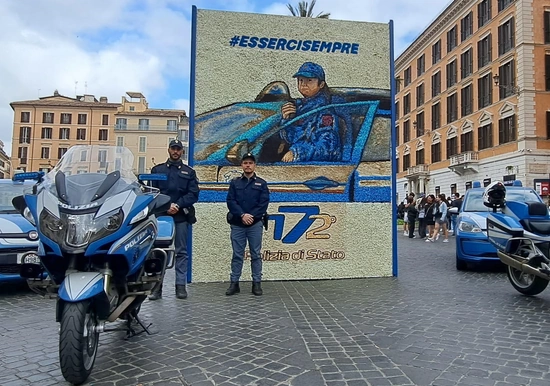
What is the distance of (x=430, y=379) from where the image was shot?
3336 mm

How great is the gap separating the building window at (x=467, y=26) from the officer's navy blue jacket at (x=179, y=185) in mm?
44037

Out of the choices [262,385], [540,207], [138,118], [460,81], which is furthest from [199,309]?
[138,118]

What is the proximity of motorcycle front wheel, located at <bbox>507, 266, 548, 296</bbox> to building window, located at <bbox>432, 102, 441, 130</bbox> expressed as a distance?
4590cm

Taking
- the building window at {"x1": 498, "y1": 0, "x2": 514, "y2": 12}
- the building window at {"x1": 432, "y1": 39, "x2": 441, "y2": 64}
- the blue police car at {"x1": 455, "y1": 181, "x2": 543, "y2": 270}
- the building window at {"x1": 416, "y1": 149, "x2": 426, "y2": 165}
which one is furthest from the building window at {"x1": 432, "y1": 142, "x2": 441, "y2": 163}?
the blue police car at {"x1": 455, "y1": 181, "x2": 543, "y2": 270}

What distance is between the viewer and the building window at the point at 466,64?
141 ft

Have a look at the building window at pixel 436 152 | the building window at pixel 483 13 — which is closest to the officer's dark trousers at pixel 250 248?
the building window at pixel 483 13

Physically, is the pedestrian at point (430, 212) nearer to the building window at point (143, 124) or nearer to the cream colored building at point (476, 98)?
the cream colored building at point (476, 98)

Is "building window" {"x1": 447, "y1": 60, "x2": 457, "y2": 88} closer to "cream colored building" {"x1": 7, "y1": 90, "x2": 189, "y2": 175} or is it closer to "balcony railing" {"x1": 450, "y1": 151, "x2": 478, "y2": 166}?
"balcony railing" {"x1": 450, "y1": 151, "x2": 478, "y2": 166}

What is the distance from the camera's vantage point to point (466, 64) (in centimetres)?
4409

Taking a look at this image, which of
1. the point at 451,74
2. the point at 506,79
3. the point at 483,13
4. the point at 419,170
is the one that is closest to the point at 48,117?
the point at 419,170

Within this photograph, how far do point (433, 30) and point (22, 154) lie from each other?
248ft

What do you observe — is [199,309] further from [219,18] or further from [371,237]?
[219,18]

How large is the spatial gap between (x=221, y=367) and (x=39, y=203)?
1843mm

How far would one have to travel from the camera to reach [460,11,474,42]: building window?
142 ft
